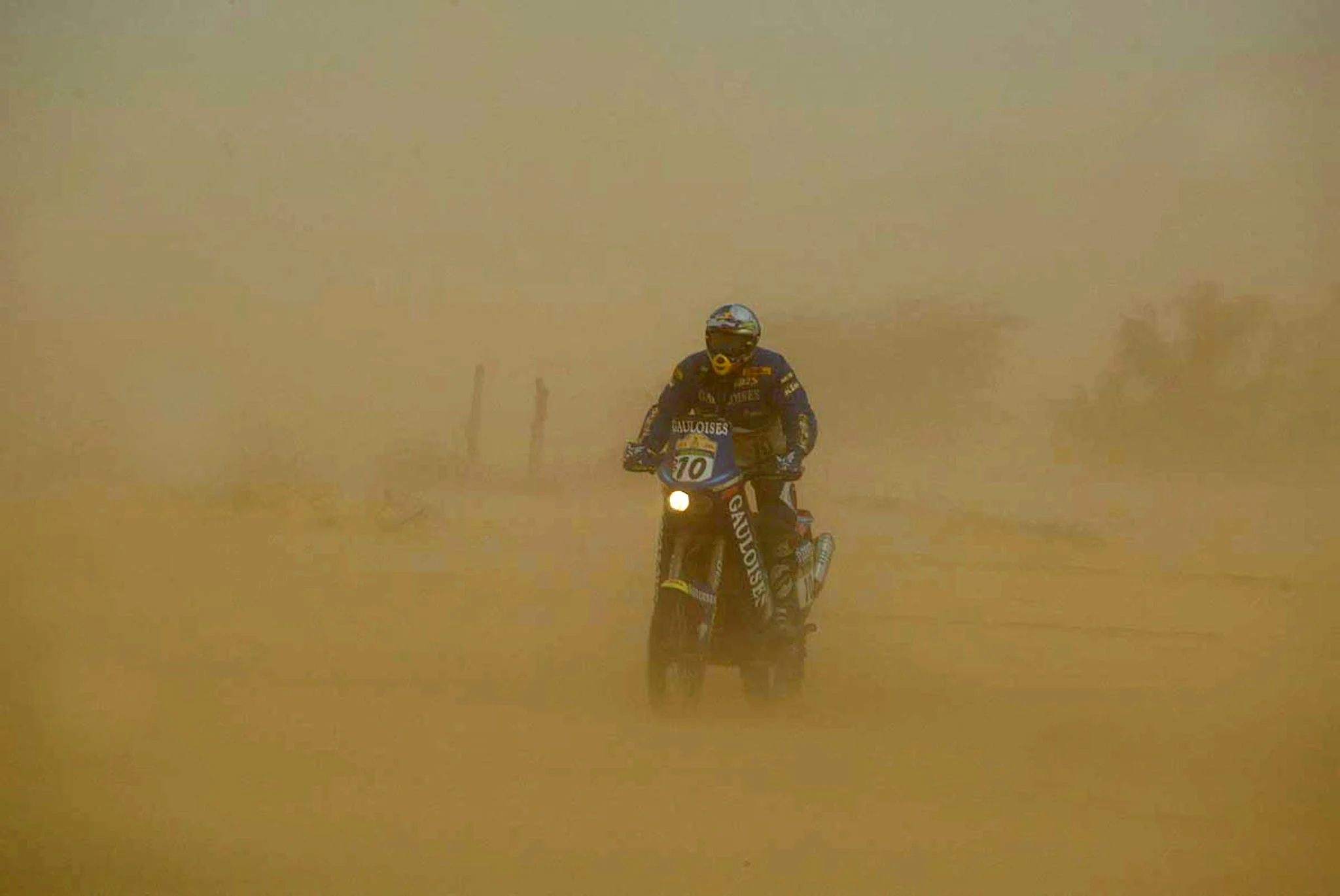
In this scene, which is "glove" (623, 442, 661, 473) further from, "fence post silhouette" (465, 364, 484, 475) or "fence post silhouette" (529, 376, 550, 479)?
"fence post silhouette" (465, 364, 484, 475)

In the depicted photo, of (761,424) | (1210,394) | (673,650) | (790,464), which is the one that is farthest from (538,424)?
(673,650)

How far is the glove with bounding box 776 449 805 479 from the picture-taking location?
921 cm

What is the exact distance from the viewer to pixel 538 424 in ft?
91.2

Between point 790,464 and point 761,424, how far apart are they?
0.35 meters

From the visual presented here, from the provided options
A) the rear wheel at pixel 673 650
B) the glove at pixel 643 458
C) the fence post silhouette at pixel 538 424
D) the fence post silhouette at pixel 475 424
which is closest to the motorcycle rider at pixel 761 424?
the glove at pixel 643 458

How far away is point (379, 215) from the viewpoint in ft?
99.9

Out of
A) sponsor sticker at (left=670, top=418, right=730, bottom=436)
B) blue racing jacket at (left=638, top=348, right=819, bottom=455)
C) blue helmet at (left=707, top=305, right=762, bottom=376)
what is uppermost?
blue helmet at (left=707, top=305, right=762, bottom=376)

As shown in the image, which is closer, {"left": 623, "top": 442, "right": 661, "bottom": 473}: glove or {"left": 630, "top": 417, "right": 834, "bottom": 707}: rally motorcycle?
{"left": 630, "top": 417, "right": 834, "bottom": 707}: rally motorcycle

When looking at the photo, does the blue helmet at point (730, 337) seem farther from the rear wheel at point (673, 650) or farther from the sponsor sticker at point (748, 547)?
the rear wheel at point (673, 650)

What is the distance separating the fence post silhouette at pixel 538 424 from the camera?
Result: 87.8ft

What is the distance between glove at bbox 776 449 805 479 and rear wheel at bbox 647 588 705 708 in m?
0.86

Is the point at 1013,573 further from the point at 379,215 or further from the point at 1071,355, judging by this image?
the point at 379,215

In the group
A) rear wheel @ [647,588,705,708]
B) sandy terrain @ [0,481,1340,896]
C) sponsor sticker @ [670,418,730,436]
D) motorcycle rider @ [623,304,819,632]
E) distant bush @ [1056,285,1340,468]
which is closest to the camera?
sandy terrain @ [0,481,1340,896]

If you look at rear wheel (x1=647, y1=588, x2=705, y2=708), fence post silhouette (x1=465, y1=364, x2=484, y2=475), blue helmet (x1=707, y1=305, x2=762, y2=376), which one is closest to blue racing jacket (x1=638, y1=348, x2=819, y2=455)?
blue helmet (x1=707, y1=305, x2=762, y2=376)
